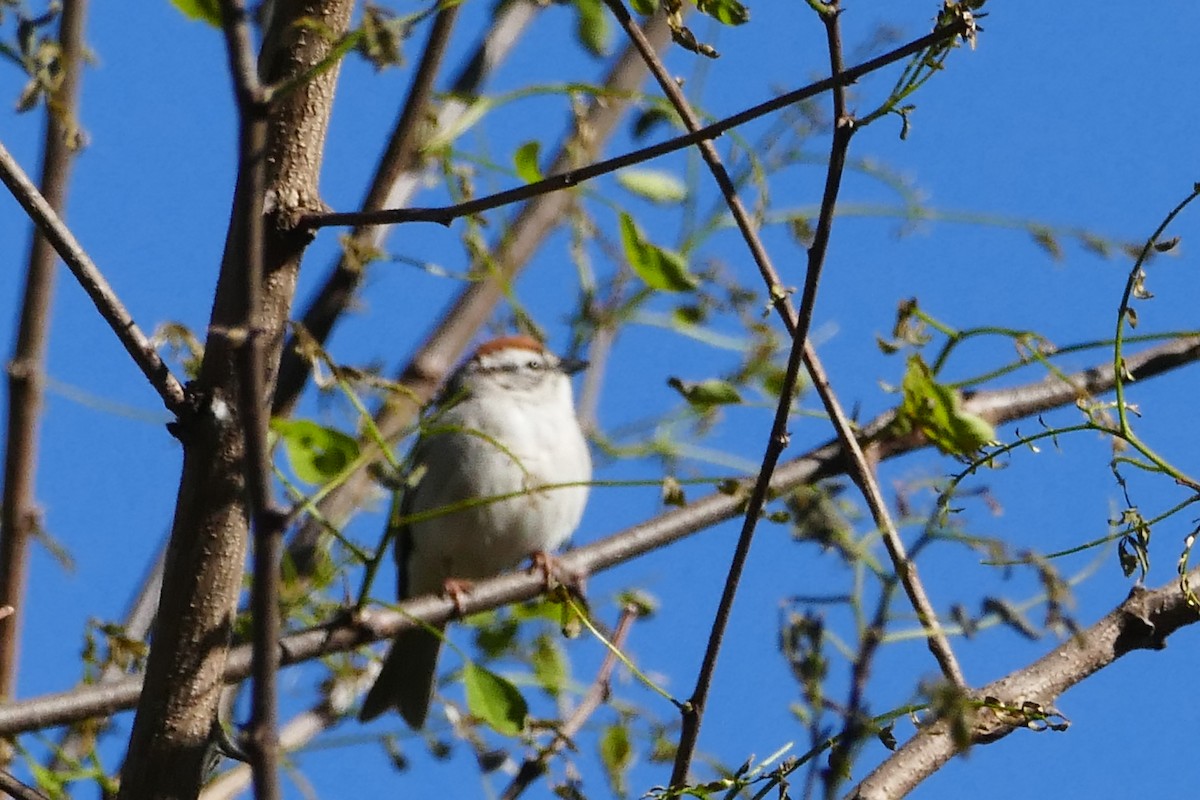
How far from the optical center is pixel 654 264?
2.56 metres

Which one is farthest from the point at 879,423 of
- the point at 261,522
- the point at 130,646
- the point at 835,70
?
the point at 261,522

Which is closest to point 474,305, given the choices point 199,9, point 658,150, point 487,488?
point 487,488

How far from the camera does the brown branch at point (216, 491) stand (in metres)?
1.94

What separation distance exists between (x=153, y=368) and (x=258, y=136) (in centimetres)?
64

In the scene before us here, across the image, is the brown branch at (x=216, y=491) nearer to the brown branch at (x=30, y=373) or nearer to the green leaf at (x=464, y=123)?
the green leaf at (x=464, y=123)

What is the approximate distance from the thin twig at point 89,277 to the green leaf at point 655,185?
1.85 metres

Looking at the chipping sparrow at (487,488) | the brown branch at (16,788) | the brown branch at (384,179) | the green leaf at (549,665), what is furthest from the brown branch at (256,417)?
the chipping sparrow at (487,488)

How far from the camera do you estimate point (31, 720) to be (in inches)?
91.6

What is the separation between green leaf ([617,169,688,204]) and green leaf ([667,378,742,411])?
39.6 inches

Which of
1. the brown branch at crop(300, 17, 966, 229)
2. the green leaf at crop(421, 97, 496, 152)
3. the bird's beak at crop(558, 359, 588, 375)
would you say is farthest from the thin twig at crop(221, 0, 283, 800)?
the bird's beak at crop(558, 359, 588, 375)

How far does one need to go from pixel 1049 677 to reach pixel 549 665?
158cm

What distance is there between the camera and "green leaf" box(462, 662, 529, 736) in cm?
252

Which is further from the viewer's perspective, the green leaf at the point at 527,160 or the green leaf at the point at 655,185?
the green leaf at the point at 655,185

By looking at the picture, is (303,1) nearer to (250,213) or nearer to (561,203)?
(250,213)
